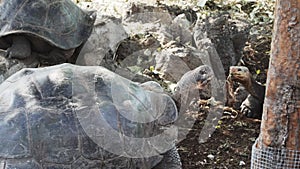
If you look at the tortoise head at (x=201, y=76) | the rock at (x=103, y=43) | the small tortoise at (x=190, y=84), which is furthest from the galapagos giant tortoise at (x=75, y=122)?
the rock at (x=103, y=43)

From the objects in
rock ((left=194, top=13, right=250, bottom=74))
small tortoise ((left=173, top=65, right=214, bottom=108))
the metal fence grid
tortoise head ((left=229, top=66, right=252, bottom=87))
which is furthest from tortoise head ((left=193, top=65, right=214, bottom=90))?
rock ((left=194, top=13, right=250, bottom=74))

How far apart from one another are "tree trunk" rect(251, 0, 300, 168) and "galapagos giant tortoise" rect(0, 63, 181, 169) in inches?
29.9

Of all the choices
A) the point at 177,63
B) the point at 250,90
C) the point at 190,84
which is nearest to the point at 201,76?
the point at 190,84

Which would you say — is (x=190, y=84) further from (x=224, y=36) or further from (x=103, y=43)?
(x=103, y=43)

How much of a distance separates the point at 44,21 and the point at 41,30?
10 centimetres

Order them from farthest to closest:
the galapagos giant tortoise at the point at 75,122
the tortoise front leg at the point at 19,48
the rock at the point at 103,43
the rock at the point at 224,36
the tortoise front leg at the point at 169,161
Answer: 1. the rock at the point at 103,43
2. the rock at the point at 224,36
3. the tortoise front leg at the point at 19,48
4. the tortoise front leg at the point at 169,161
5. the galapagos giant tortoise at the point at 75,122

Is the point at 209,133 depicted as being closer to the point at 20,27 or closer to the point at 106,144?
the point at 106,144

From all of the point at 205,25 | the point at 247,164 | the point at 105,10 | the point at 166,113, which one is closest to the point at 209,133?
the point at 247,164

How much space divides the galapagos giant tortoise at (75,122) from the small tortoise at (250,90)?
1252 millimetres

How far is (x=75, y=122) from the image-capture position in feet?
9.33

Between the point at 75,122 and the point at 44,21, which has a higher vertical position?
the point at 44,21

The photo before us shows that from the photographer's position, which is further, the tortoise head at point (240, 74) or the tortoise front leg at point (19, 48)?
the tortoise front leg at point (19, 48)

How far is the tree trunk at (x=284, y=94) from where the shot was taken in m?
2.50

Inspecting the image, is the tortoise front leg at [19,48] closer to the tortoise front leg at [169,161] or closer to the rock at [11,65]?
the rock at [11,65]
